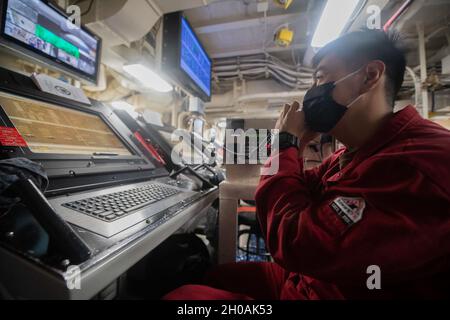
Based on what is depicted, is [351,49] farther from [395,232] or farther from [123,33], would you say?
[123,33]

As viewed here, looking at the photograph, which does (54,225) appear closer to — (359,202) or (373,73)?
(359,202)

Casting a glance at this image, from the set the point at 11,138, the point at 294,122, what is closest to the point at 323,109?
the point at 294,122

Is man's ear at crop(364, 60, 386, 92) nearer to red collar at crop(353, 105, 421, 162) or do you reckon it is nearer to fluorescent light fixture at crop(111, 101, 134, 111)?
red collar at crop(353, 105, 421, 162)

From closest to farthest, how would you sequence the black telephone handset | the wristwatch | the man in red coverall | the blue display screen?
1. the black telephone handset
2. the man in red coverall
3. the wristwatch
4. the blue display screen

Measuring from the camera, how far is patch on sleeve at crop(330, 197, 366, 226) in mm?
529

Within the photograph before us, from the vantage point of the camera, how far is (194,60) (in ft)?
7.77

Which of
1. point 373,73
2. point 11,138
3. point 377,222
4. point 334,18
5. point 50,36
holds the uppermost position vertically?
point 334,18

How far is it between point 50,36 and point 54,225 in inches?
52.5

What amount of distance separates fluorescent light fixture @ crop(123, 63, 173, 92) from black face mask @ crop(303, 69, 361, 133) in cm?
194

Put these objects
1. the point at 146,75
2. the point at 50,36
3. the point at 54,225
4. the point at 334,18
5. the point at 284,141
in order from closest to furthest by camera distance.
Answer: the point at 54,225
the point at 284,141
the point at 50,36
the point at 334,18
the point at 146,75

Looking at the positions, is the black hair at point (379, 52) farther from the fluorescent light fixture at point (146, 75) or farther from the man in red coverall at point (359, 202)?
the fluorescent light fixture at point (146, 75)

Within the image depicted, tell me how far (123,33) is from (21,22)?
0.91 meters

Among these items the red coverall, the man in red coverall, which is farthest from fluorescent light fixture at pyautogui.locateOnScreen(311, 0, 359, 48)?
the red coverall

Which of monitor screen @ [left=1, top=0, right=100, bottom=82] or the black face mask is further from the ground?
monitor screen @ [left=1, top=0, right=100, bottom=82]
